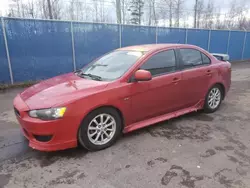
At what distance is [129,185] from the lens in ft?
7.58

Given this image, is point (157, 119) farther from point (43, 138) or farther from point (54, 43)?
point (54, 43)

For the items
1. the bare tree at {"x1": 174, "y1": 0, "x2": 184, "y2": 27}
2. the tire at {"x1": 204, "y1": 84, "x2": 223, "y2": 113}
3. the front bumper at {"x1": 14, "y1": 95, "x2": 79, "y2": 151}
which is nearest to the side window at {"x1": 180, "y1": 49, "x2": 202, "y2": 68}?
the tire at {"x1": 204, "y1": 84, "x2": 223, "y2": 113}

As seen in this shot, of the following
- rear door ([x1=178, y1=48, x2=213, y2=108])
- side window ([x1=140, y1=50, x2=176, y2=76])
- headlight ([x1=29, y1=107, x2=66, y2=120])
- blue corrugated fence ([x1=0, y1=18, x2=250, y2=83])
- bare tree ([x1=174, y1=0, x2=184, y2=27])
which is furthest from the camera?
bare tree ([x1=174, y1=0, x2=184, y2=27])

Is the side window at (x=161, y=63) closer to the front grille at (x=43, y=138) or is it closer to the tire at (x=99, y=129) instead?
the tire at (x=99, y=129)

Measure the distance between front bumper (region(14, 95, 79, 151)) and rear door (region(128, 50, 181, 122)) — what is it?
1044 mm

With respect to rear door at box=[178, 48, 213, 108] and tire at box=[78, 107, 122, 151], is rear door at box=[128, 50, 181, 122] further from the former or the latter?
tire at box=[78, 107, 122, 151]

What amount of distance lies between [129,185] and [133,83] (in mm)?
1507

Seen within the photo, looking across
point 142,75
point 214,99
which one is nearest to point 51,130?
point 142,75

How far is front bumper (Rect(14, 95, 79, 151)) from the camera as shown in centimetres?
261

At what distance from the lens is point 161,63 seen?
12.0ft

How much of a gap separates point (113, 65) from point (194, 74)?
164 cm

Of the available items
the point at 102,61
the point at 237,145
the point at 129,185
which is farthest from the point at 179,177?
the point at 102,61

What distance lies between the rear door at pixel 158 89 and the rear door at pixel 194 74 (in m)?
0.20

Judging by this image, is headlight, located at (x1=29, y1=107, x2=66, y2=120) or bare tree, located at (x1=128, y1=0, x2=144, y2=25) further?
bare tree, located at (x1=128, y1=0, x2=144, y2=25)
